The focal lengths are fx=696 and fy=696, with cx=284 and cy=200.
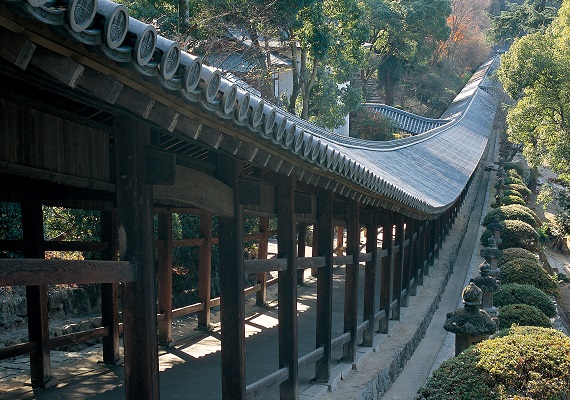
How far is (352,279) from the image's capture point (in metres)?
9.31

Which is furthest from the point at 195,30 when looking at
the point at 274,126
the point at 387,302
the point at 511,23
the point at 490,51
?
the point at 490,51

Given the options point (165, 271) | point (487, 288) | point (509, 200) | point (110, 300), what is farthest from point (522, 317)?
point (509, 200)

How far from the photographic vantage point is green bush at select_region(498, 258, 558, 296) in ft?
42.4

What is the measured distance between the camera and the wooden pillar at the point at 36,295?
7.09 m

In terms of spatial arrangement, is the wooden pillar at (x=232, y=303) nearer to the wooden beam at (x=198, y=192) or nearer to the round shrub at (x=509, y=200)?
the wooden beam at (x=198, y=192)

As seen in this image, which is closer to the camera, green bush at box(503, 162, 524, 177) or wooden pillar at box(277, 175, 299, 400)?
wooden pillar at box(277, 175, 299, 400)

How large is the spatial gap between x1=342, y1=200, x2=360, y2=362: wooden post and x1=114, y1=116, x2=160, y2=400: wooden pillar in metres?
5.14

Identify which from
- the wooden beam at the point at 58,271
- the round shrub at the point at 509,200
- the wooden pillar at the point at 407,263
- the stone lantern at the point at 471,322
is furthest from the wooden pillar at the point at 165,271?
the round shrub at the point at 509,200

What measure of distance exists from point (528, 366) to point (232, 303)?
9.14ft

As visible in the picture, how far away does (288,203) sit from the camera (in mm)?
6656

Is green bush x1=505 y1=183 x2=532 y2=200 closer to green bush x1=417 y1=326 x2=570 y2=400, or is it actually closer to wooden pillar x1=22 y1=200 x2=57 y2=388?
green bush x1=417 y1=326 x2=570 y2=400

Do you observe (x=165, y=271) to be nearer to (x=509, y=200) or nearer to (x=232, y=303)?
(x=232, y=303)

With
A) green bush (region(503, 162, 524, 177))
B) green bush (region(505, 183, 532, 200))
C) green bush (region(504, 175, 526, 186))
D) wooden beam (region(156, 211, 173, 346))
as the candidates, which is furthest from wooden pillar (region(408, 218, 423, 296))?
green bush (region(503, 162, 524, 177))

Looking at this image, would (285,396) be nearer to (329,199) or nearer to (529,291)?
(329,199)
